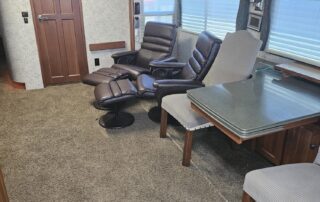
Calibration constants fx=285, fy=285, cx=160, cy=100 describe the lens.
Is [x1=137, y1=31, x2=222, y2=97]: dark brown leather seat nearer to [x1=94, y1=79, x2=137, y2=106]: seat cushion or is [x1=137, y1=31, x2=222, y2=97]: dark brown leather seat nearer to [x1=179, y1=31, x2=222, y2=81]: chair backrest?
[x1=179, y1=31, x2=222, y2=81]: chair backrest

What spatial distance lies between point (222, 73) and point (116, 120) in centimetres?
127

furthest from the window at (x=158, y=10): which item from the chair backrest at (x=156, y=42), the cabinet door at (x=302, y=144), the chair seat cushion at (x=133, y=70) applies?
the cabinet door at (x=302, y=144)

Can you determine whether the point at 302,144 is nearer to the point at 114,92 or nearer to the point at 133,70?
the point at 114,92

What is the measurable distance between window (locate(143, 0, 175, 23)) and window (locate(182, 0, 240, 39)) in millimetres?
248

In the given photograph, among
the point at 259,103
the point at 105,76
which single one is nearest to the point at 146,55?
the point at 105,76

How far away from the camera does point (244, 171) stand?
8.04 feet

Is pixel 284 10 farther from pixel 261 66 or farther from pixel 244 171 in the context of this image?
pixel 244 171

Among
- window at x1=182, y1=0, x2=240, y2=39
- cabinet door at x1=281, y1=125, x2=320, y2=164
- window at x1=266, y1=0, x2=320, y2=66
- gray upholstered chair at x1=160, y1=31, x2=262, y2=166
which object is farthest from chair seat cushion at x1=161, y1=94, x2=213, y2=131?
window at x1=182, y1=0, x2=240, y2=39

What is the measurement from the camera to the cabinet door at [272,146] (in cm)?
231

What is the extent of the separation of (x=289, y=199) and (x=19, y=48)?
3.79m

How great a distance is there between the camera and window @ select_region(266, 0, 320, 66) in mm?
2408

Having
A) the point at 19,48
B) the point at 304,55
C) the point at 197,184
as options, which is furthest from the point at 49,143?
the point at 304,55

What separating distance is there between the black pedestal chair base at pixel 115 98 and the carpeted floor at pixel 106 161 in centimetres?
10

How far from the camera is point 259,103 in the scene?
1932 mm
